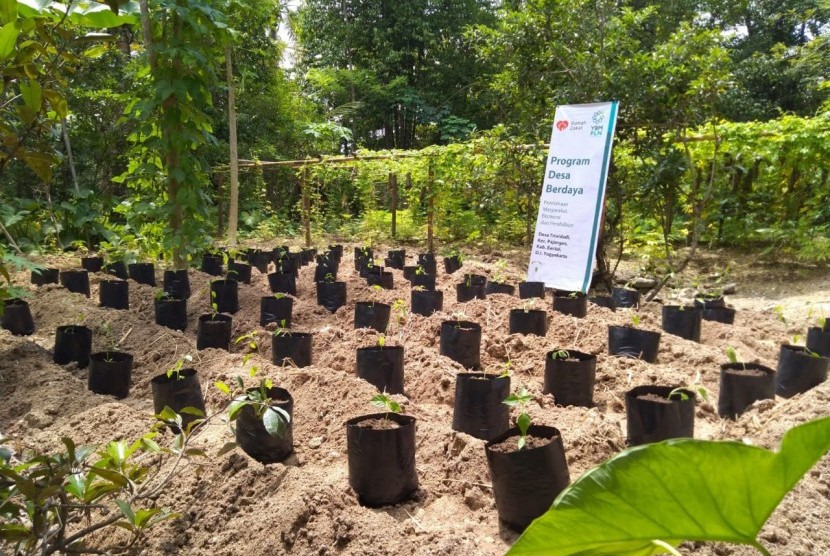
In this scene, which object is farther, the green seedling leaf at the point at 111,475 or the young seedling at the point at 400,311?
the young seedling at the point at 400,311

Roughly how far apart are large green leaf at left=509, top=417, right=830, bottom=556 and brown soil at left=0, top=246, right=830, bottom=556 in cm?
110

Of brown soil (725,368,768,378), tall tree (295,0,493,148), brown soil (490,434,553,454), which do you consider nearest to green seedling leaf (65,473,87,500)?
brown soil (490,434,553,454)

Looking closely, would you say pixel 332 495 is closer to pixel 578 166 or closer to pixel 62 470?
pixel 62 470

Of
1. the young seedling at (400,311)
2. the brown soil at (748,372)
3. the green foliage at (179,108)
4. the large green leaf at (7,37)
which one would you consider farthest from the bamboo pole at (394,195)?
the large green leaf at (7,37)

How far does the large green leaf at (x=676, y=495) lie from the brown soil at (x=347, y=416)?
1.10 meters

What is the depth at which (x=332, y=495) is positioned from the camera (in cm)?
181

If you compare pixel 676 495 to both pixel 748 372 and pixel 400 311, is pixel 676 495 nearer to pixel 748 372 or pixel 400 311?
pixel 748 372

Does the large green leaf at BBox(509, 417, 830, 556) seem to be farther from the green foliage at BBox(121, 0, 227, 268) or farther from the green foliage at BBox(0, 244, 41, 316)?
the green foliage at BBox(121, 0, 227, 268)

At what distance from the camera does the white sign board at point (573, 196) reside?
509 cm

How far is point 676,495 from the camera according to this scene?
53 centimetres

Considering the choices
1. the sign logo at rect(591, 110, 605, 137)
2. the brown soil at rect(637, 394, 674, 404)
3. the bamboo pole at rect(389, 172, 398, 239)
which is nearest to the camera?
the brown soil at rect(637, 394, 674, 404)

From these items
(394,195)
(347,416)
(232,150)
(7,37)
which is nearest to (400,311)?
(347,416)

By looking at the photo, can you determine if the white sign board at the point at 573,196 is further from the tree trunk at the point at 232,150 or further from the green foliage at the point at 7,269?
the tree trunk at the point at 232,150

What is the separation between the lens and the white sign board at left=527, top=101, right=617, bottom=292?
509 cm
